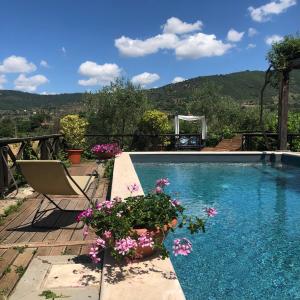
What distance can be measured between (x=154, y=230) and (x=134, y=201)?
0.34 m

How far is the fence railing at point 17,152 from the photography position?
232 inches

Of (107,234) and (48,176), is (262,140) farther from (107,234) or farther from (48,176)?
(107,234)

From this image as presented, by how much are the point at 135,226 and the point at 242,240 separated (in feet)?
6.81

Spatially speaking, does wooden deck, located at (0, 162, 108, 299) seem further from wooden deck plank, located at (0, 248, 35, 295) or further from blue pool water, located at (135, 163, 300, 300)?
blue pool water, located at (135, 163, 300, 300)

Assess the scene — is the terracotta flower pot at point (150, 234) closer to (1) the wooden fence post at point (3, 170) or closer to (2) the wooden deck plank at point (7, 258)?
(2) the wooden deck plank at point (7, 258)

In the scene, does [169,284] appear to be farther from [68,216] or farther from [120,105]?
[120,105]

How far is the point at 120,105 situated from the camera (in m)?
17.8

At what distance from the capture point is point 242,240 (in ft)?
14.9

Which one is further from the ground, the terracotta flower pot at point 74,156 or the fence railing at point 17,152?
the fence railing at point 17,152

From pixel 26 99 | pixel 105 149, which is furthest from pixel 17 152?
pixel 26 99

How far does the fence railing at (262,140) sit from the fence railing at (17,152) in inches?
267

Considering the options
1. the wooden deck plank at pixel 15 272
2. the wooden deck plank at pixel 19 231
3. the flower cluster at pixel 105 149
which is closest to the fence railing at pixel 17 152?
the flower cluster at pixel 105 149

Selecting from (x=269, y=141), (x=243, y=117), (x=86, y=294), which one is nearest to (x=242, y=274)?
(x=86, y=294)

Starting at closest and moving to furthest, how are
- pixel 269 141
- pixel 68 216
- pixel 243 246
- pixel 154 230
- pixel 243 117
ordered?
pixel 154 230 → pixel 243 246 → pixel 68 216 → pixel 269 141 → pixel 243 117
